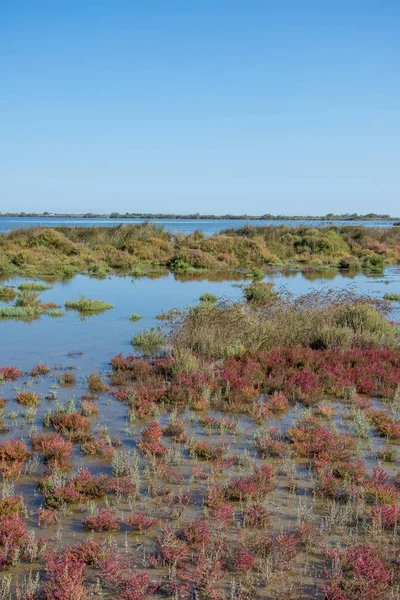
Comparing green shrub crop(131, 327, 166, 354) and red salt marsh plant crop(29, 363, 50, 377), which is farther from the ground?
green shrub crop(131, 327, 166, 354)

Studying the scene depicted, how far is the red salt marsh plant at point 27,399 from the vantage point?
374 inches

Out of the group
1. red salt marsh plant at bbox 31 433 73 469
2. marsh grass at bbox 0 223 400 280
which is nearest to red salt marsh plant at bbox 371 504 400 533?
red salt marsh plant at bbox 31 433 73 469

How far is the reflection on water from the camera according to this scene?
1352 cm

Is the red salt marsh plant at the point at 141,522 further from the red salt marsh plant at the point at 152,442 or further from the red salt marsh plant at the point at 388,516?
A: the red salt marsh plant at the point at 388,516

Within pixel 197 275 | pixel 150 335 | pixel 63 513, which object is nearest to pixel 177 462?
pixel 63 513

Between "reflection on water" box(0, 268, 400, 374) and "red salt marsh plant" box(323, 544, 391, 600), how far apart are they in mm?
7852

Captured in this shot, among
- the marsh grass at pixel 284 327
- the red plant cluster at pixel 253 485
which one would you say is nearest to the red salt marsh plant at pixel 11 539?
the red plant cluster at pixel 253 485

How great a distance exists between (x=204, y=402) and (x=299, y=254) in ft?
120

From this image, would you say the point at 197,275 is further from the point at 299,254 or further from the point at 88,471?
the point at 88,471

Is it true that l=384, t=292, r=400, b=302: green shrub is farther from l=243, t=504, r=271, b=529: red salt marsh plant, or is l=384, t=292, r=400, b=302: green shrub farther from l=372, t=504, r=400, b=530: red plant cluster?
l=243, t=504, r=271, b=529: red salt marsh plant

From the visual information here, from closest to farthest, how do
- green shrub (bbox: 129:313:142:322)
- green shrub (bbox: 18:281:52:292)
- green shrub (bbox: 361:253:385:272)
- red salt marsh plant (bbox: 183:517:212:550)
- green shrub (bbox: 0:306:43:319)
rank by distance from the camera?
→ red salt marsh plant (bbox: 183:517:212:550), green shrub (bbox: 129:313:142:322), green shrub (bbox: 0:306:43:319), green shrub (bbox: 18:281:52:292), green shrub (bbox: 361:253:385:272)

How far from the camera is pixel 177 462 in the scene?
726 centimetres

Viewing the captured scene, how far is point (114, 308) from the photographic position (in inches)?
818

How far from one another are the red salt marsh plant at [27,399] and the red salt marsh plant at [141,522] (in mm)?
4423
